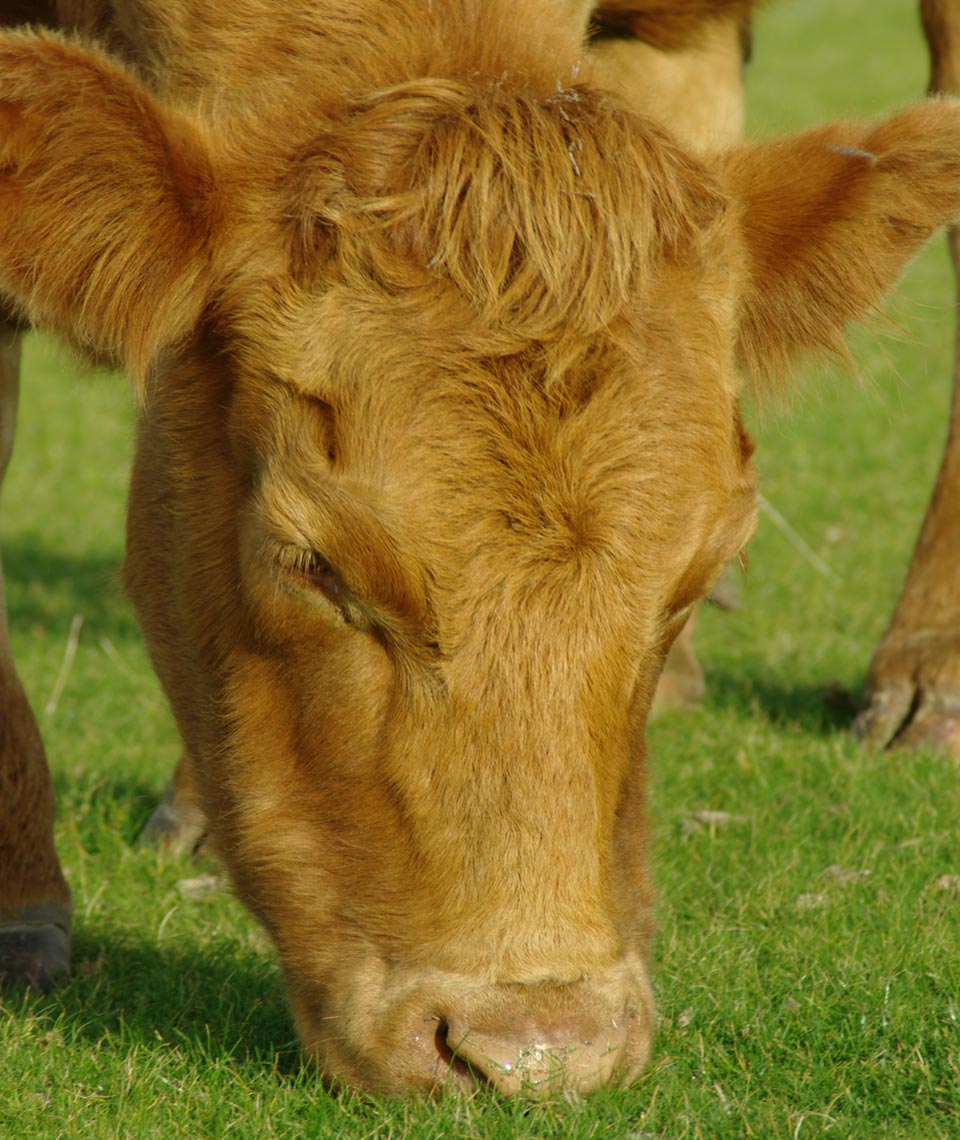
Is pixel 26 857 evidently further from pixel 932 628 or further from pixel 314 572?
pixel 932 628

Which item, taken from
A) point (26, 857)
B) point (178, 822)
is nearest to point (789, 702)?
point (178, 822)

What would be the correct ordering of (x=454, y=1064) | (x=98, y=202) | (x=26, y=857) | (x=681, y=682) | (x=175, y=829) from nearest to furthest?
(x=454, y=1064) < (x=98, y=202) < (x=26, y=857) < (x=175, y=829) < (x=681, y=682)

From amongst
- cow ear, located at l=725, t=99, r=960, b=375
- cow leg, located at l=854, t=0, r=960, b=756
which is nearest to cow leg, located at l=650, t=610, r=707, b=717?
cow leg, located at l=854, t=0, r=960, b=756

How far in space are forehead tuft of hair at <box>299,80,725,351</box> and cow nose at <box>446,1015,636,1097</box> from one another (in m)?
1.28

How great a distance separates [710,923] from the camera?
181 inches

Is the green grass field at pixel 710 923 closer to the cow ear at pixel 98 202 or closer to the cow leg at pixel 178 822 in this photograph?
the cow leg at pixel 178 822

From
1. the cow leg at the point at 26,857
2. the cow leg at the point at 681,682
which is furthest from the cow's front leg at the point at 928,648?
the cow leg at the point at 26,857

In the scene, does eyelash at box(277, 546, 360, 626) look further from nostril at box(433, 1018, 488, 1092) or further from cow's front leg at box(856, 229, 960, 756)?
cow's front leg at box(856, 229, 960, 756)

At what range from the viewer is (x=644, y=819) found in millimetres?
3801

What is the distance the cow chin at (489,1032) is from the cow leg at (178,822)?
82.6 inches

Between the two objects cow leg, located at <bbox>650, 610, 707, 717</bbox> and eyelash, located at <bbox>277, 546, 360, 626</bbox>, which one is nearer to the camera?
eyelash, located at <bbox>277, 546, 360, 626</bbox>

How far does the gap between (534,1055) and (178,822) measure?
2670 millimetres

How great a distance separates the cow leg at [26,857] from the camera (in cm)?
443

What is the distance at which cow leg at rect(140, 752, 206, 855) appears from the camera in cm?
539
